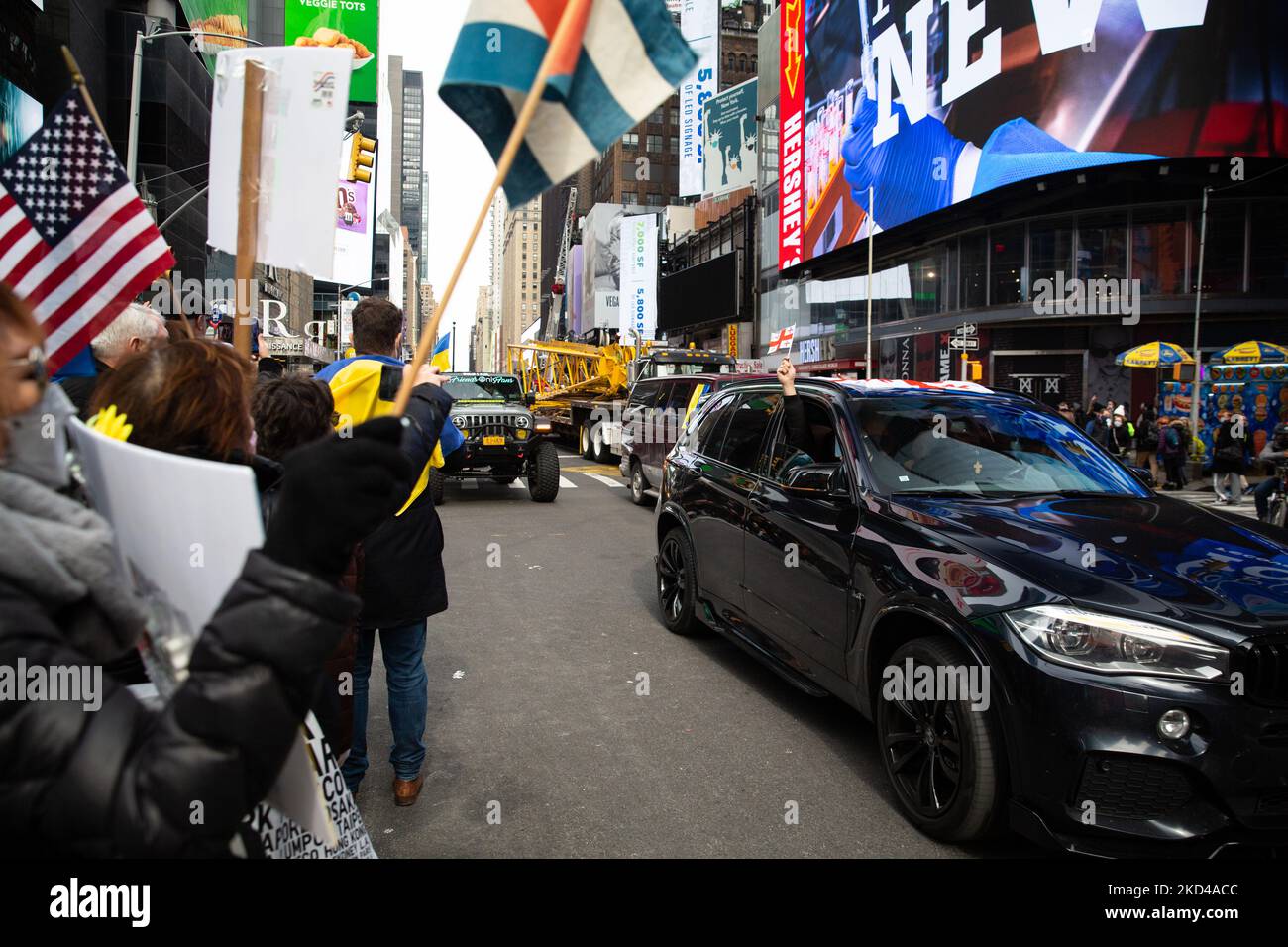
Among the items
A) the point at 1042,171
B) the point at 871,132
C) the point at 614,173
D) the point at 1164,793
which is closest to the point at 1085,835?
the point at 1164,793

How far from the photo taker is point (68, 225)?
280 centimetres

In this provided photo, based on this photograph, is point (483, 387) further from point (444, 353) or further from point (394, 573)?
point (394, 573)

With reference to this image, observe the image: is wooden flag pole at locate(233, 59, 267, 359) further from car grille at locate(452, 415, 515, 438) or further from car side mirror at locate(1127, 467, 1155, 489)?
car grille at locate(452, 415, 515, 438)

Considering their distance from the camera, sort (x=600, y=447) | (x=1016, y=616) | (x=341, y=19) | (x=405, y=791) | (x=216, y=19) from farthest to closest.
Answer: (x=341, y=19) → (x=216, y=19) → (x=600, y=447) → (x=405, y=791) → (x=1016, y=616)

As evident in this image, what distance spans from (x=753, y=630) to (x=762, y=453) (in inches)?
42.6

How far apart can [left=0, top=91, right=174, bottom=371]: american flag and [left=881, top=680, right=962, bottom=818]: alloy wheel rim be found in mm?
3131

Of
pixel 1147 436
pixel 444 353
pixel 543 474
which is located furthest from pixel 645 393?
pixel 1147 436

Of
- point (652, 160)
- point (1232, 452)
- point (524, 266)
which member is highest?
point (524, 266)

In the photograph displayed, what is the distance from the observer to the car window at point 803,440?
487cm

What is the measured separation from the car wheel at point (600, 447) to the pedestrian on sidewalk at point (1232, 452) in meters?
12.7

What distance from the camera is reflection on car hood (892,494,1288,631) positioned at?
2.96 meters

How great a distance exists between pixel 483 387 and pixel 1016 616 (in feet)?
42.6

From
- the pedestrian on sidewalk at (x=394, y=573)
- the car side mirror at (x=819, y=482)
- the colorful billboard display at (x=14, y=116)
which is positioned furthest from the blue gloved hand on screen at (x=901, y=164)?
the pedestrian on sidewalk at (x=394, y=573)

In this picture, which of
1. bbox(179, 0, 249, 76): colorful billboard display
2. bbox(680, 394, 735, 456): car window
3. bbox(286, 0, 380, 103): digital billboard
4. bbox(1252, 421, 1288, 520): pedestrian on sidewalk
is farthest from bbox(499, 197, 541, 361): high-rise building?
bbox(680, 394, 735, 456): car window
